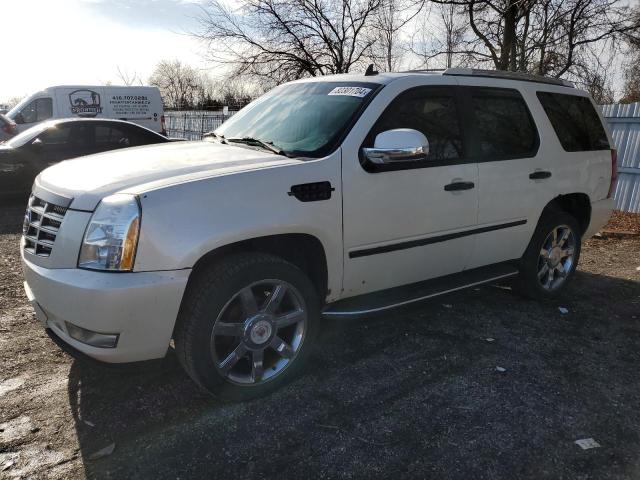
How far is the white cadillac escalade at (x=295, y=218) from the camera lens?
8.16 ft

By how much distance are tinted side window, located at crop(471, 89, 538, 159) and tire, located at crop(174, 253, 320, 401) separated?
1.91m

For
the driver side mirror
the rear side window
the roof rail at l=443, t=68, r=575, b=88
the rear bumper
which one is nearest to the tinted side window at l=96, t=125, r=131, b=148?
the driver side mirror

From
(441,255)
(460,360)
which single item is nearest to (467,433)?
(460,360)

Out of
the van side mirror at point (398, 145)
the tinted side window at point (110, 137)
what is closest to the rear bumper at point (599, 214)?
the van side mirror at point (398, 145)

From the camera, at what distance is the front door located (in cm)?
315

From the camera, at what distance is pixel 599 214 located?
489cm

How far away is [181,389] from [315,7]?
1825 centimetres

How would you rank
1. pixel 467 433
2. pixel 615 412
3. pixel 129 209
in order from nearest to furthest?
pixel 129 209, pixel 467 433, pixel 615 412

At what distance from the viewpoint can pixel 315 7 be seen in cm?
1856

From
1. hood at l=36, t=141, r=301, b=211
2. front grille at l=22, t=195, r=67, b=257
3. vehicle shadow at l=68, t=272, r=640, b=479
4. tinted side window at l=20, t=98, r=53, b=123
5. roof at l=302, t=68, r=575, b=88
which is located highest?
tinted side window at l=20, t=98, r=53, b=123

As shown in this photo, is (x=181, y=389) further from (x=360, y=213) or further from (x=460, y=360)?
(x=460, y=360)

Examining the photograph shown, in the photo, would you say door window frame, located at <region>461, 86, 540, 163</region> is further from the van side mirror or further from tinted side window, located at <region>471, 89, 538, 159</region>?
the van side mirror

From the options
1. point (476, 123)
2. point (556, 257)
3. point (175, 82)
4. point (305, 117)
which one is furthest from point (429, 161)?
point (175, 82)

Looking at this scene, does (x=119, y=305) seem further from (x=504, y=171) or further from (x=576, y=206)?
(x=576, y=206)
